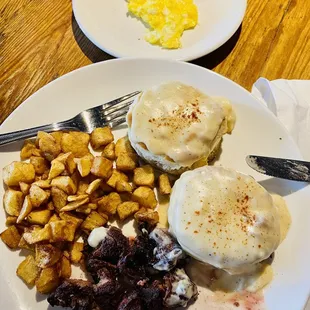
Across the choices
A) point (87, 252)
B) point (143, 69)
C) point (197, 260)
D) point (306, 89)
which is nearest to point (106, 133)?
point (143, 69)

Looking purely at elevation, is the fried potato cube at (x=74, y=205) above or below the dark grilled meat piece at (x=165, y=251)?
above

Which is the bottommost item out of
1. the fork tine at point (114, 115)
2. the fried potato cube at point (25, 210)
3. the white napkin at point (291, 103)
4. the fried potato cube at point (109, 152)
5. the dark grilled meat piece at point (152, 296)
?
the white napkin at point (291, 103)

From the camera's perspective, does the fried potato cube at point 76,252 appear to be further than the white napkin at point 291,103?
No

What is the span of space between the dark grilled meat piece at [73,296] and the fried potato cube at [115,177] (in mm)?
331

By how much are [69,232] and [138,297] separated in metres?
0.28

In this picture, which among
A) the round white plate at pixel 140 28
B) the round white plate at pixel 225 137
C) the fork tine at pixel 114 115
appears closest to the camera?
the round white plate at pixel 225 137

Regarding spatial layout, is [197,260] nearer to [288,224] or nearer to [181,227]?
[181,227]

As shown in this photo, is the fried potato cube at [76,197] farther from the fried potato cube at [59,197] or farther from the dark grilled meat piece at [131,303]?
the dark grilled meat piece at [131,303]

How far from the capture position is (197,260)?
4.87ft

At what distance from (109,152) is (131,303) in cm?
50

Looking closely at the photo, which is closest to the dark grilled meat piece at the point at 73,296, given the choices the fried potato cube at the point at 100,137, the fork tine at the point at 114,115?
the fried potato cube at the point at 100,137

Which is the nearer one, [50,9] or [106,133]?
[106,133]

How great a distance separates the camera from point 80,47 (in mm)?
1979

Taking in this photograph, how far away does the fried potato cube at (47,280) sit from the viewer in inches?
54.8
